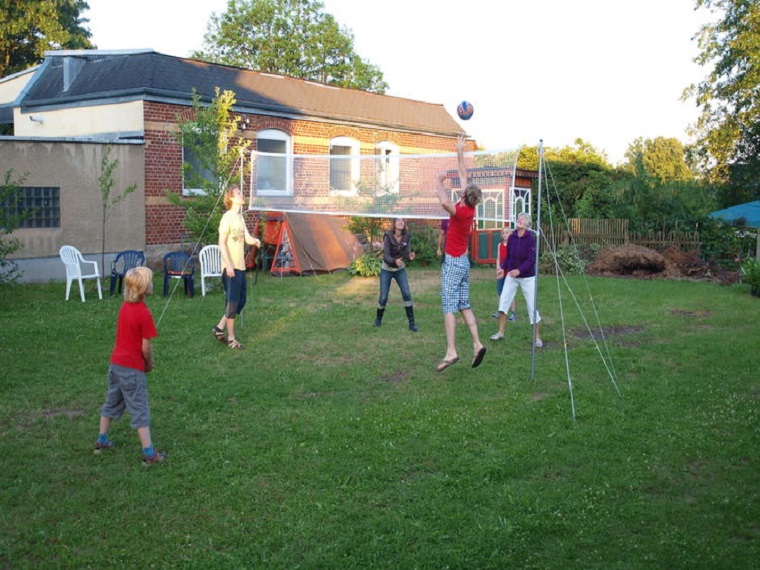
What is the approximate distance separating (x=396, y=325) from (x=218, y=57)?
1747 inches

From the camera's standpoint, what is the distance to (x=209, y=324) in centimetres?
1102

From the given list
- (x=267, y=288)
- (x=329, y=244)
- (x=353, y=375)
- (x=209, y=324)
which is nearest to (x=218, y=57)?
(x=329, y=244)

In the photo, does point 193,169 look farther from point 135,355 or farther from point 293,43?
point 293,43

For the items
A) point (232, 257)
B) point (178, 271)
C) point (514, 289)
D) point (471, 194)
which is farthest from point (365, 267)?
point (471, 194)

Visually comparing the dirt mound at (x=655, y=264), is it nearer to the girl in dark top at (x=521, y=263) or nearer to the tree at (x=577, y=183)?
the tree at (x=577, y=183)

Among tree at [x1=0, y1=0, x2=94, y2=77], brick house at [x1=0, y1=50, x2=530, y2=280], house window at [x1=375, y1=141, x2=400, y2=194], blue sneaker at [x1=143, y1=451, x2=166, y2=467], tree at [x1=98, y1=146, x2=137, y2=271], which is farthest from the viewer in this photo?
tree at [x1=0, y1=0, x2=94, y2=77]

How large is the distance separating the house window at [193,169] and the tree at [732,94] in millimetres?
19677

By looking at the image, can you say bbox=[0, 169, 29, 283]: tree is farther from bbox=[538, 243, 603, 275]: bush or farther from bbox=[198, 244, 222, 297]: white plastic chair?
bbox=[538, 243, 603, 275]: bush

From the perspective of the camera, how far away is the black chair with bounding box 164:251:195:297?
13.7 m

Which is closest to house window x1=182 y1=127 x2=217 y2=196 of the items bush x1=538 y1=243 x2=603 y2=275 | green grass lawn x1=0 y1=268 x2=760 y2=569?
green grass lawn x1=0 y1=268 x2=760 y2=569

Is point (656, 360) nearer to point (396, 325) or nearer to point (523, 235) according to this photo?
point (523, 235)

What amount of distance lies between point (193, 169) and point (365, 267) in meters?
4.79

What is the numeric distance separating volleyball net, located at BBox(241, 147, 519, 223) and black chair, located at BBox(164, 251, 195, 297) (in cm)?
196

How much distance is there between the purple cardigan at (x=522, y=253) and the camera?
9.83 meters
